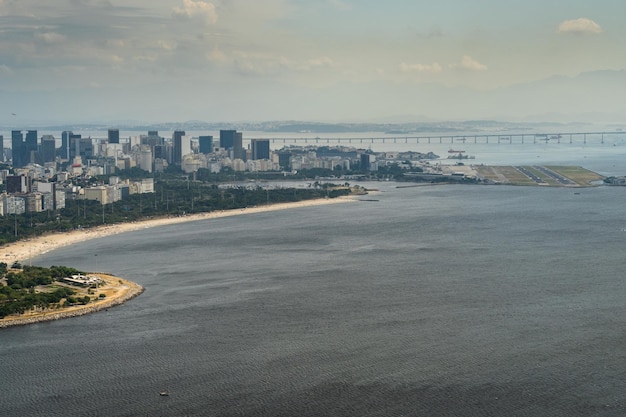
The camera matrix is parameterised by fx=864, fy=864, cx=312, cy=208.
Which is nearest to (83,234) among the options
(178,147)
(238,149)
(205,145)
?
(178,147)

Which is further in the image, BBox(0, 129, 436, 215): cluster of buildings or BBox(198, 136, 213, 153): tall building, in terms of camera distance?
BBox(198, 136, 213, 153): tall building

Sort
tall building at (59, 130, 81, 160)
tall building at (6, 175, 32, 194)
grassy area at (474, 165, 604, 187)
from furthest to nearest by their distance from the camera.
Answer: tall building at (59, 130, 81, 160)
grassy area at (474, 165, 604, 187)
tall building at (6, 175, 32, 194)

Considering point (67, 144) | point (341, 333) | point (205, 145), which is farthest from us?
point (205, 145)

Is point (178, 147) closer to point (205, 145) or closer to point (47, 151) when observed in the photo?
point (47, 151)

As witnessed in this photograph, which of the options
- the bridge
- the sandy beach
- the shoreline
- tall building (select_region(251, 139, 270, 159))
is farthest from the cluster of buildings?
the bridge

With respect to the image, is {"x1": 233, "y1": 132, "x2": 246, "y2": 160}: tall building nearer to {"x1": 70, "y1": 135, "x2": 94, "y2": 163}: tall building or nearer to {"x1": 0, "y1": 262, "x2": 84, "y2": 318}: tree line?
{"x1": 70, "y1": 135, "x2": 94, "y2": 163}: tall building

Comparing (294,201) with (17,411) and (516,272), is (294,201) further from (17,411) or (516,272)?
(17,411)

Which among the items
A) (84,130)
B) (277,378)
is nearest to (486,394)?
(277,378)

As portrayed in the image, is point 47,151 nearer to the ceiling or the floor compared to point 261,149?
nearer to the floor
